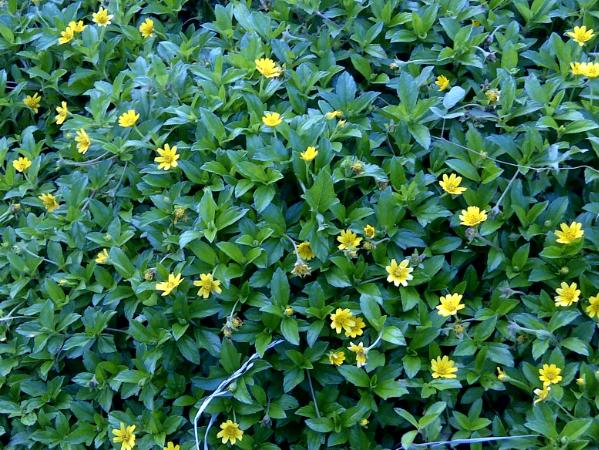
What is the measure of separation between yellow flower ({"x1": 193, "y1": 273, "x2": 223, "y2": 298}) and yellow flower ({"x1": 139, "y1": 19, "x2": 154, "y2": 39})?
1.17 metres

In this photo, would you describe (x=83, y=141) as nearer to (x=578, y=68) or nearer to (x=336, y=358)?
(x=336, y=358)

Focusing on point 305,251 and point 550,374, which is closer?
point 550,374

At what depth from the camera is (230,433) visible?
7.02 feet

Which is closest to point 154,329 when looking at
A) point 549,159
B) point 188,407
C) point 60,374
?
point 188,407

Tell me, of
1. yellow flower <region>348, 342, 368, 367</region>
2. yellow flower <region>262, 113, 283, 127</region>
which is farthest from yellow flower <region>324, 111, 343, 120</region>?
yellow flower <region>348, 342, 368, 367</region>

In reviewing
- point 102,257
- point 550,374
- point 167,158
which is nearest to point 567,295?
point 550,374

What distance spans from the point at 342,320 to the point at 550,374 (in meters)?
0.56

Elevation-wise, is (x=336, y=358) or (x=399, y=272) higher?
(x=399, y=272)

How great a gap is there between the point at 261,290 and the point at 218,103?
0.65 m

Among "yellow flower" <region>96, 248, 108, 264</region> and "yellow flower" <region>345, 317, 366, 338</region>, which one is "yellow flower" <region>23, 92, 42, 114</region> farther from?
"yellow flower" <region>345, 317, 366, 338</region>

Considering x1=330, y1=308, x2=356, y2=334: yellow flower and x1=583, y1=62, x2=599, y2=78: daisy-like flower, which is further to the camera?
x1=583, y1=62, x2=599, y2=78: daisy-like flower

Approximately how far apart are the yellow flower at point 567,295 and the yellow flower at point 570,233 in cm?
A: 12

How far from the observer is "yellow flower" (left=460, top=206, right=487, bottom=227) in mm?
2242

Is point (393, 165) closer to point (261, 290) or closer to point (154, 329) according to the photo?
point (261, 290)
